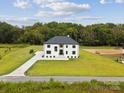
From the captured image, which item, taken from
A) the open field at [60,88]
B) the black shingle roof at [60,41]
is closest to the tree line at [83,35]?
the black shingle roof at [60,41]

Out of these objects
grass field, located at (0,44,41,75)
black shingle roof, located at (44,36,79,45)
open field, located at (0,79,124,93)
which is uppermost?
black shingle roof, located at (44,36,79,45)

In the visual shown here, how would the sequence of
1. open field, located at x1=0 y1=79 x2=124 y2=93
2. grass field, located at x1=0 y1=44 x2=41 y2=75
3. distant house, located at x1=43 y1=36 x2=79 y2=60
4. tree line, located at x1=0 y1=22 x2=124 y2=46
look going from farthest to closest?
tree line, located at x1=0 y1=22 x2=124 y2=46
distant house, located at x1=43 y1=36 x2=79 y2=60
grass field, located at x1=0 y1=44 x2=41 y2=75
open field, located at x1=0 y1=79 x2=124 y2=93

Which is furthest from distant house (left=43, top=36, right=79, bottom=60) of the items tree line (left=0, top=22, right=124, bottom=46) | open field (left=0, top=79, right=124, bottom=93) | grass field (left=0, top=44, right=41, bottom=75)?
tree line (left=0, top=22, right=124, bottom=46)

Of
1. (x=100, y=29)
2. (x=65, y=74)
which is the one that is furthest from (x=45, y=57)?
(x=100, y=29)

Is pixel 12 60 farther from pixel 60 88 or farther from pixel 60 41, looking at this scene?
pixel 60 88

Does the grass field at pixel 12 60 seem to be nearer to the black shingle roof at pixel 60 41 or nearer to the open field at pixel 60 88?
the black shingle roof at pixel 60 41

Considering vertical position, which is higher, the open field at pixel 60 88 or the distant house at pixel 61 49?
the open field at pixel 60 88

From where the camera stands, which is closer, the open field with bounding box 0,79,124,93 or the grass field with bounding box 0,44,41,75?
the open field with bounding box 0,79,124,93

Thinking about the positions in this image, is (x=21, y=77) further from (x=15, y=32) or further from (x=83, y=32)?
(x=15, y=32)

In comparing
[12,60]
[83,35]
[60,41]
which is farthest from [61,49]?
→ [83,35]

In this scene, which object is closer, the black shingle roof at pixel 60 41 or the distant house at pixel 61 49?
the distant house at pixel 61 49

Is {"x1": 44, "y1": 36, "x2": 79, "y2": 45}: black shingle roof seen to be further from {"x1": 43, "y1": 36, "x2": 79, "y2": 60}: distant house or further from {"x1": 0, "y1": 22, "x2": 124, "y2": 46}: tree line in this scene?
{"x1": 0, "y1": 22, "x2": 124, "y2": 46}: tree line
